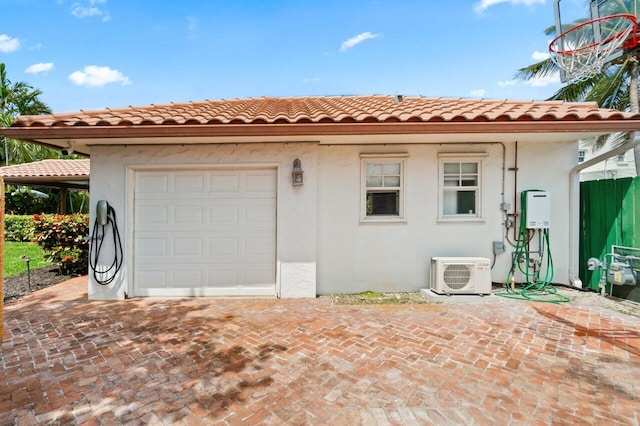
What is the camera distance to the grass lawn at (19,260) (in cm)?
795

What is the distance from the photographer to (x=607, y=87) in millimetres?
12844

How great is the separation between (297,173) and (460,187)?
11.2ft

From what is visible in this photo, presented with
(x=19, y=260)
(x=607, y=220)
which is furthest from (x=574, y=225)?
(x=19, y=260)

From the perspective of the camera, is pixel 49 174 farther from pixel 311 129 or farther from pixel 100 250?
pixel 311 129

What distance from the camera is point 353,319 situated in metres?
4.58

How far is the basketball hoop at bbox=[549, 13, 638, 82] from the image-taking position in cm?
525

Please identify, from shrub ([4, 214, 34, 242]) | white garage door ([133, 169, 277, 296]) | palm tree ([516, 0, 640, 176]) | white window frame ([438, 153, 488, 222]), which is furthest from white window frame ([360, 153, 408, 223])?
shrub ([4, 214, 34, 242])

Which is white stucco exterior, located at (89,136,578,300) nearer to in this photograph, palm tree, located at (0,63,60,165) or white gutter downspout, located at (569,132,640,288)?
white gutter downspout, located at (569,132,640,288)

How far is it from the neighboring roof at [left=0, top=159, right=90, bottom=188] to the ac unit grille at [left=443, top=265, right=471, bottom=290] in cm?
1421

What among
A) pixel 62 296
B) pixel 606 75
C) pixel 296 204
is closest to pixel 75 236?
pixel 62 296

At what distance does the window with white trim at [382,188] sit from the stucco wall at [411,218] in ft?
0.46

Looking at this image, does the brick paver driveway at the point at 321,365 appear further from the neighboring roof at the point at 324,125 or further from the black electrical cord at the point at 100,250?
the neighboring roof at the point at 324,125

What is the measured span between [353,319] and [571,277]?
4929 millimetres

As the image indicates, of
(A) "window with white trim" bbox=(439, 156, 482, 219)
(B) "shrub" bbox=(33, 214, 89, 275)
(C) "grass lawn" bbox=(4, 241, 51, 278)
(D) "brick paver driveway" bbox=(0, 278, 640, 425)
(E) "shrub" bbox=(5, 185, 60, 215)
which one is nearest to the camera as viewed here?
(D) "brick paver driveway" bbox=(0, 278, 640, 425)
